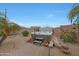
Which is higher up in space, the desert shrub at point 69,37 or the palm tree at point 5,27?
the palm tree at point 5,27

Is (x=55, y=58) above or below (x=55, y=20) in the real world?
below

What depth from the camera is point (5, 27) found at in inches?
75.7

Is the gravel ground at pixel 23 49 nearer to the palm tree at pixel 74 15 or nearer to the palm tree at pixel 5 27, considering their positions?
the palm tree at pixel 5 27

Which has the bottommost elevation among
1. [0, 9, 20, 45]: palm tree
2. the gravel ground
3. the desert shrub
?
the gravel ground

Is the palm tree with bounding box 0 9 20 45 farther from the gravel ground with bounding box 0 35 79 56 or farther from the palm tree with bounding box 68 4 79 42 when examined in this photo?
the palm tree with bounding box 68 4 79 42

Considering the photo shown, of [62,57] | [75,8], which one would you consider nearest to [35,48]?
[62,57]

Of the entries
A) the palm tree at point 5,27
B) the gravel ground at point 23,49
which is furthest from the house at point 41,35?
the palm tree at point 5,27

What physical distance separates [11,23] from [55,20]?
40 centimetres

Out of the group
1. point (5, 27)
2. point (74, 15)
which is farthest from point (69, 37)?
point (5, 27)

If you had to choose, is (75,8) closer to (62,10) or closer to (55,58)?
(62,10)

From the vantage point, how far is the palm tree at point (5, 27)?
1.92 meters

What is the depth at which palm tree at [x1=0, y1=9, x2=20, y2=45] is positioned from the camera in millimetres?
1917

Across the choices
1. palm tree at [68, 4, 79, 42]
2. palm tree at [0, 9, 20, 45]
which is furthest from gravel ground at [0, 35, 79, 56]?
palm tree at [68, 4, 79, 42]

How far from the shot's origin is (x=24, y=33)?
1.93 m
